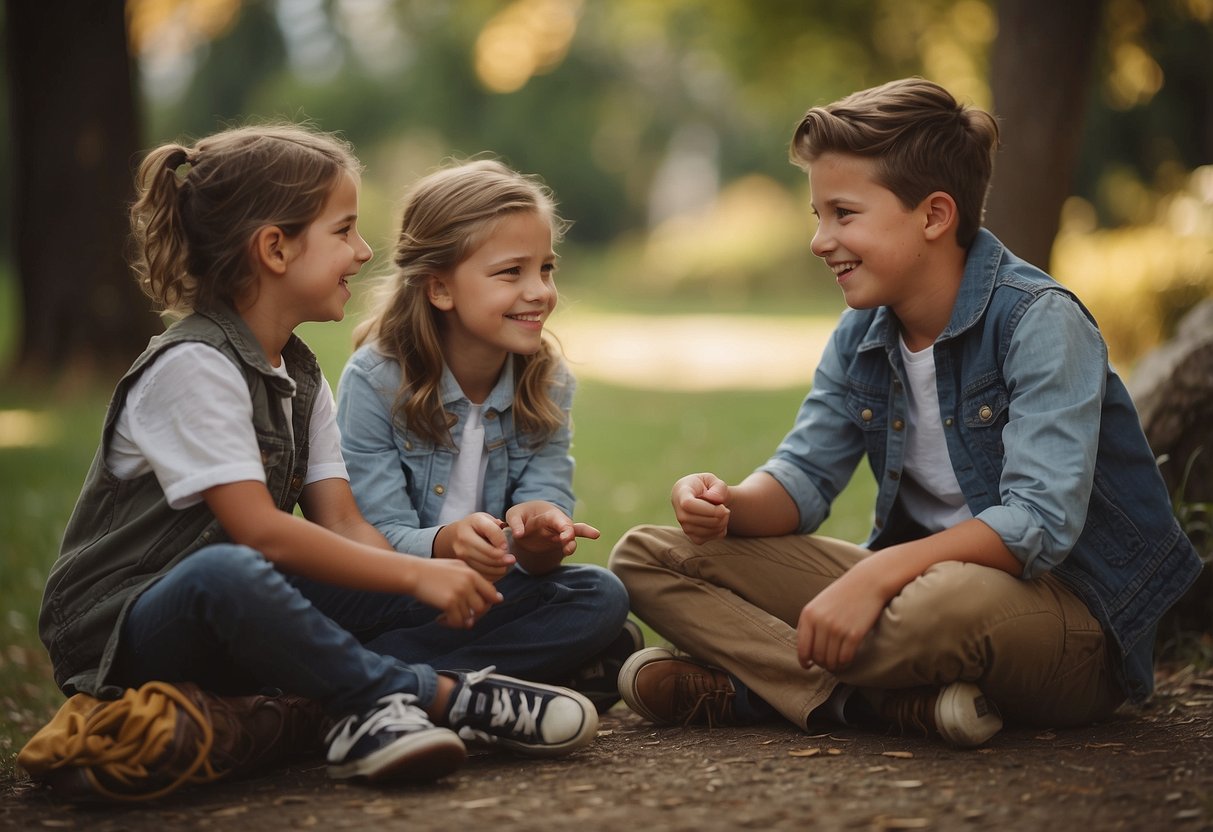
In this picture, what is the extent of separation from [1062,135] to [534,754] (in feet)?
12.6

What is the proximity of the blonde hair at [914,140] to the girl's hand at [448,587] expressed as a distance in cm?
128

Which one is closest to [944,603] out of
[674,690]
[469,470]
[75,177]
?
[674,690]

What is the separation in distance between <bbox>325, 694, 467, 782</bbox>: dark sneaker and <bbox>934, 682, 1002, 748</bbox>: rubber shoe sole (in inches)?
36.9

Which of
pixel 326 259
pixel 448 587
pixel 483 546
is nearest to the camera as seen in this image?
pixel 448 587

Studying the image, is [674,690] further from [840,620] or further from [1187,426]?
[1187,426]

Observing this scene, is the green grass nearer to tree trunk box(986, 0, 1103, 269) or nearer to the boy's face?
tree trunk box(986, 0, 1103, 269)

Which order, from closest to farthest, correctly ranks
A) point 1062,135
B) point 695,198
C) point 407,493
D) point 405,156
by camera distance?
point 407,493 < point 1062,135 < point 405,156 < point 695,198

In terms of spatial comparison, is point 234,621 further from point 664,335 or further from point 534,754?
point 664,335

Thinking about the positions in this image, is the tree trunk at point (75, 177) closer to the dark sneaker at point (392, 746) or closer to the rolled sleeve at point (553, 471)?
the rolled sleeve at point (553, 471)

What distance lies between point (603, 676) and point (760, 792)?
0.81 meters

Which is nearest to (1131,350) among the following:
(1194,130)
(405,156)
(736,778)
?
(736,778)

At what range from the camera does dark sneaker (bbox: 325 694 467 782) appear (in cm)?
222

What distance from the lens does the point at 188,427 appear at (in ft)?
7.82

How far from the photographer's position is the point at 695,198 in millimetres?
37875
